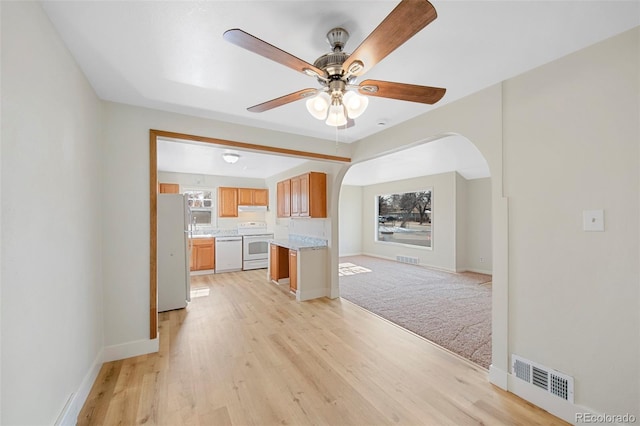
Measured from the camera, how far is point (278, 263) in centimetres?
516

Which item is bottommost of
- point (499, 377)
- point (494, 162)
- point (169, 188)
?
point (499, 377)

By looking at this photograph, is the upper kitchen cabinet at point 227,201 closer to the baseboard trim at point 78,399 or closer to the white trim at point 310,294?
the white trim at point 310,294

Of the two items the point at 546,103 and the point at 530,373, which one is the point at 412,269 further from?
the point at 546,103

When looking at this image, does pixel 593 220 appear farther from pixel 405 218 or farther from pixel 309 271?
pixel 405 218

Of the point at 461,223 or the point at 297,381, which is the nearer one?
the point at 297,381

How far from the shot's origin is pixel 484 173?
5.92 meters

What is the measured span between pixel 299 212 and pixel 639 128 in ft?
13.2

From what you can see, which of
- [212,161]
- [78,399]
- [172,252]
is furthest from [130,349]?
[212,161]

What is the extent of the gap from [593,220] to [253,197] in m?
6.66

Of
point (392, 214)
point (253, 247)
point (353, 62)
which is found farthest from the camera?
point (392, 214)

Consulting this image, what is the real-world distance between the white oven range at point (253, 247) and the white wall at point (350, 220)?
2.75 metres

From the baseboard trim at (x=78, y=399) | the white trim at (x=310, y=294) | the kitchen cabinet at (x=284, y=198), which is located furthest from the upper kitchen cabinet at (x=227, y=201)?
the baseboard trim at (x=78, y=399)

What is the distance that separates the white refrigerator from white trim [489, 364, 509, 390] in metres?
3.93

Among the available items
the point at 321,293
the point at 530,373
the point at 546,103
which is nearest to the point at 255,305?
the point at 321,293
